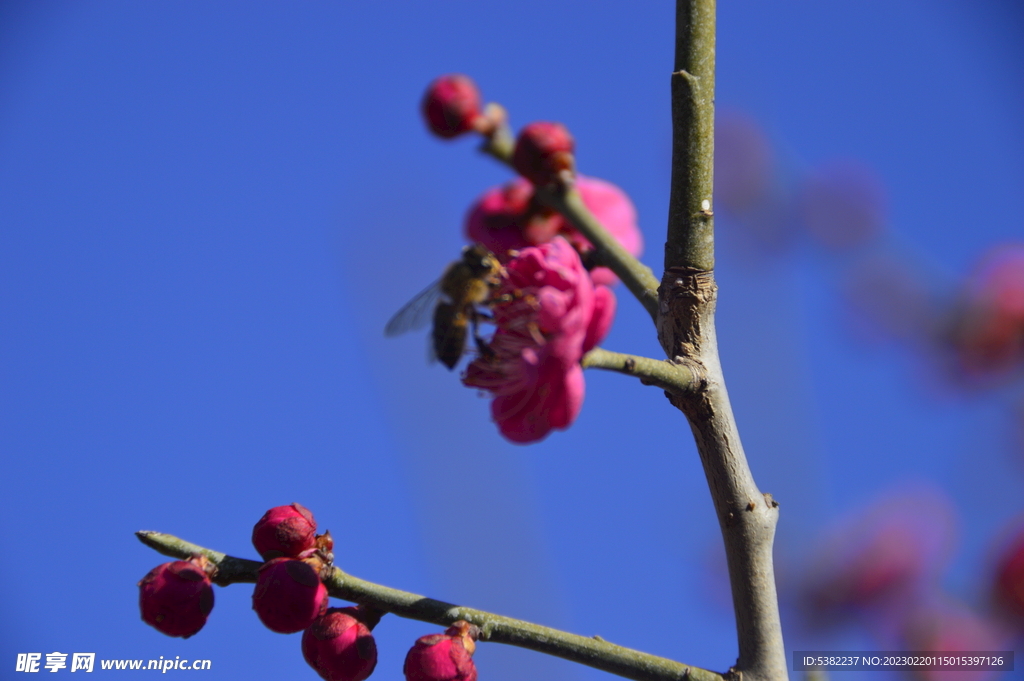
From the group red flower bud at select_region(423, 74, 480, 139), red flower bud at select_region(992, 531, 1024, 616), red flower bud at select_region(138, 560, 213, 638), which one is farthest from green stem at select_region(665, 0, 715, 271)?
red flower bud at select_region(992, 531, 1024, 616)

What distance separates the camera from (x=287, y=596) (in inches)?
56.9

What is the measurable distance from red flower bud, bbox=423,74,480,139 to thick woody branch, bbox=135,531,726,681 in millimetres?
1033

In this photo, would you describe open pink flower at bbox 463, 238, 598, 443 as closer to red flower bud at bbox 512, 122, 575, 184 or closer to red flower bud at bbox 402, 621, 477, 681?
red flower bud at bbox 512, 122, 575, 184

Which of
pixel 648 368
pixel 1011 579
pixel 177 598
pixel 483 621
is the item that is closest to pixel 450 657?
pixel 483 621

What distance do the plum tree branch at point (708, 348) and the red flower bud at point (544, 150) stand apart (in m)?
0.34

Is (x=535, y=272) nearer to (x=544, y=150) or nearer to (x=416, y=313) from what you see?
(x=544, y=150)

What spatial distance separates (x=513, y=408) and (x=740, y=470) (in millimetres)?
408

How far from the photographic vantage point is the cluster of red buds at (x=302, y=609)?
1.43 meters

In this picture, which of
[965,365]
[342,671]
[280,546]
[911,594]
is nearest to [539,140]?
[280,546]

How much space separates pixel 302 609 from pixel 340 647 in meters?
0.14

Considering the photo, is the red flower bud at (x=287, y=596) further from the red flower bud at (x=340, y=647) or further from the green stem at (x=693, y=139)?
the green stem at (x=693, y=139)

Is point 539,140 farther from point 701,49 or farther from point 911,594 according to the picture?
point 911,594

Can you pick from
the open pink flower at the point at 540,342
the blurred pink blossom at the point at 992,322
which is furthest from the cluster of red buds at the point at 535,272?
the blurred pink blossom at the point at 992,322

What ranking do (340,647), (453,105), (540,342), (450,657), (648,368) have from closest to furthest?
(648,368) → (540,342) → (450,657) → (340,647) → (453,105)
